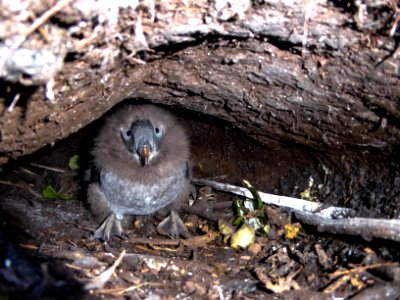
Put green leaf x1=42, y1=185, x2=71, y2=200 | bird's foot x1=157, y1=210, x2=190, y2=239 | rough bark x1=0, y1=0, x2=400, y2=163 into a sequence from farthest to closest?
green leaf x1=42, y1=185, x2=71, y2=200
bird's foot x1=157, y1=210, x2=190, y2=239
rough bark x1=0, y1=0, x2=400, y2=163

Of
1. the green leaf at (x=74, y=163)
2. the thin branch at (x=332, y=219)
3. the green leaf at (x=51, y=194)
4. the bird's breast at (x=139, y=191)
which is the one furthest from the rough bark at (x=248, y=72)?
the green leaf at (x=74, y=163)

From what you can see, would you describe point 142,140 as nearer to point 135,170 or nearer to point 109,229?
point 135,170

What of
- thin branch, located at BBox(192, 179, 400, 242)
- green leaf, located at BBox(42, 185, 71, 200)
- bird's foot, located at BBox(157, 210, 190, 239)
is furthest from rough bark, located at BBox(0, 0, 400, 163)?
green leaf, located at BBox(42, 185, 71, 200)

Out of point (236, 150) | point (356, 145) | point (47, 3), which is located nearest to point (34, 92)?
point (47, 3)

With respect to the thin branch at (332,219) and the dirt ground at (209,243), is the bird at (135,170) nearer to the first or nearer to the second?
the dirt ground at (209,243)

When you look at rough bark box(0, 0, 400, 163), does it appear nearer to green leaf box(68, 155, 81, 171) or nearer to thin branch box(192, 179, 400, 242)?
thin branch box(192, 179, 400, 242)

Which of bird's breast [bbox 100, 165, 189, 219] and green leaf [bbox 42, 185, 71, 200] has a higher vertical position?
bird's breast [bbox 100, 165, 189, 219]

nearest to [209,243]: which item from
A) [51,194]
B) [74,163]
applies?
[51,194]
